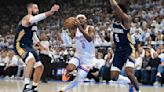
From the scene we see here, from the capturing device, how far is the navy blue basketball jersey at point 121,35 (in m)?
10.7

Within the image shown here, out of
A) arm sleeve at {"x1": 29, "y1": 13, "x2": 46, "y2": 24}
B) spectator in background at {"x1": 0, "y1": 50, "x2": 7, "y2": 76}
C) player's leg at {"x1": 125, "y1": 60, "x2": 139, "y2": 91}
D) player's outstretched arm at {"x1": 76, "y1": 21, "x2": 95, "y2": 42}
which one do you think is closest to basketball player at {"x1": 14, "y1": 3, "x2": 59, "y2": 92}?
arm sleeve at {"x1": 29, "y1": 13, "x2": 46, "y2": 24}

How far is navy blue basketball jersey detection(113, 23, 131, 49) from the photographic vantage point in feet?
35.2

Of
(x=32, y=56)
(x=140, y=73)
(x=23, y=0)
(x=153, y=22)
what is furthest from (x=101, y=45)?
(x=23, y=0)

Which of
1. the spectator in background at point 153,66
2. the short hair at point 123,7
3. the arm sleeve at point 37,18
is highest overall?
the short hair at point 123,7

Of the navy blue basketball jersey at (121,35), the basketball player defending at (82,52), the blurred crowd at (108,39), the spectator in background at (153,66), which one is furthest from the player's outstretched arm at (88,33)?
the spectator in background at (153,66)

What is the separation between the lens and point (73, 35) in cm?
1085

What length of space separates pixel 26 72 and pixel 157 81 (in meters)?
7.32

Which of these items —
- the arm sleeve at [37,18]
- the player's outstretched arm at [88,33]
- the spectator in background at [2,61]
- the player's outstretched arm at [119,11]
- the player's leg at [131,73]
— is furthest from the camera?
the spectator in background at [2,61]

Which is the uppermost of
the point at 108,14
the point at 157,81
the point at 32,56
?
the point at 108,14

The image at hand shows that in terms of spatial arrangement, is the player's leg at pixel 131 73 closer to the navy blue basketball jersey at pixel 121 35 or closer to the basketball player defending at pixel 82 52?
the navy blue basketball jersey at pixel 121 35

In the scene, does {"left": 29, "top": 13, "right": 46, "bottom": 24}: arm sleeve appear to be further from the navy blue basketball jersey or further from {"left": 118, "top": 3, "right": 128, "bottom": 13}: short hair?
{"left": 118, "top": 3, "right": 128, "bottom": 13}: short hair

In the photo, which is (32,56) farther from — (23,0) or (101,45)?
(23,0)

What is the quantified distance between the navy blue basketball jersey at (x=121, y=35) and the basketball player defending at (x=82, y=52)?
1.80 feet

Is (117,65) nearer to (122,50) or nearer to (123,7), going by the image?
(122,50)
